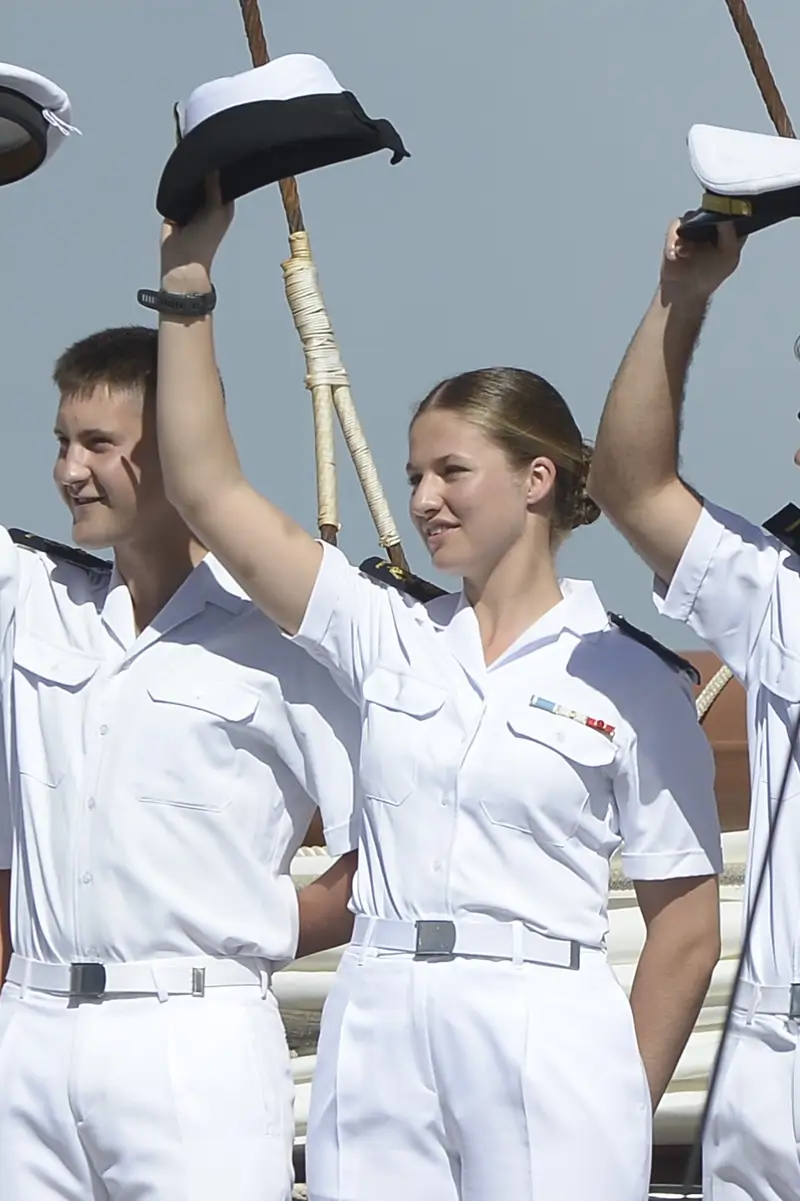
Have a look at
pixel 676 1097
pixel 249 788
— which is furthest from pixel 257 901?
→ pixel 676 1097

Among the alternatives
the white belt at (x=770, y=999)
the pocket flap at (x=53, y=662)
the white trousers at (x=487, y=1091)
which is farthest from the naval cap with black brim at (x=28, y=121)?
the white belt at (x=770, y=999)

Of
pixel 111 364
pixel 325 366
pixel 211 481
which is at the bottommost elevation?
pixel 211 481

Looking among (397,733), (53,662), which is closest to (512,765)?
(397,733)

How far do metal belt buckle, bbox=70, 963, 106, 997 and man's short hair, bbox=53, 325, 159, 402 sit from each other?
72 cm

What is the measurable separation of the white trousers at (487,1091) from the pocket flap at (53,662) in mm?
521

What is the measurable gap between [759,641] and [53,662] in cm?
87

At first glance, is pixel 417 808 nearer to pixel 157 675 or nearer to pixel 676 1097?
pixel 157 675

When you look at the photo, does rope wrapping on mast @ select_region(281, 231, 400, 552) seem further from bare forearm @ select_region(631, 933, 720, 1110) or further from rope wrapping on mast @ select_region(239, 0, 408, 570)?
bare forearm @ select_region(631, 933, 720, 1110)

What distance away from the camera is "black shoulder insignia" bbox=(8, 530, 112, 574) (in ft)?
9.35

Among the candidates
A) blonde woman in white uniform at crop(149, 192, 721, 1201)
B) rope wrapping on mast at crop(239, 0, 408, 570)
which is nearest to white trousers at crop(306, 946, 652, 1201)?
blonde woman in white uniform at crop(149, 192, 721, 1201)

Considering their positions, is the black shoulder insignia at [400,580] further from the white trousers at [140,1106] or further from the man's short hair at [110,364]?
the white trousers at [140,1106]

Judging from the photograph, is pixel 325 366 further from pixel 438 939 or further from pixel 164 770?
pixel 438 939

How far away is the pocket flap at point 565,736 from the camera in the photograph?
8.48 feet

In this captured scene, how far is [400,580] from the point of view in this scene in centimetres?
281
